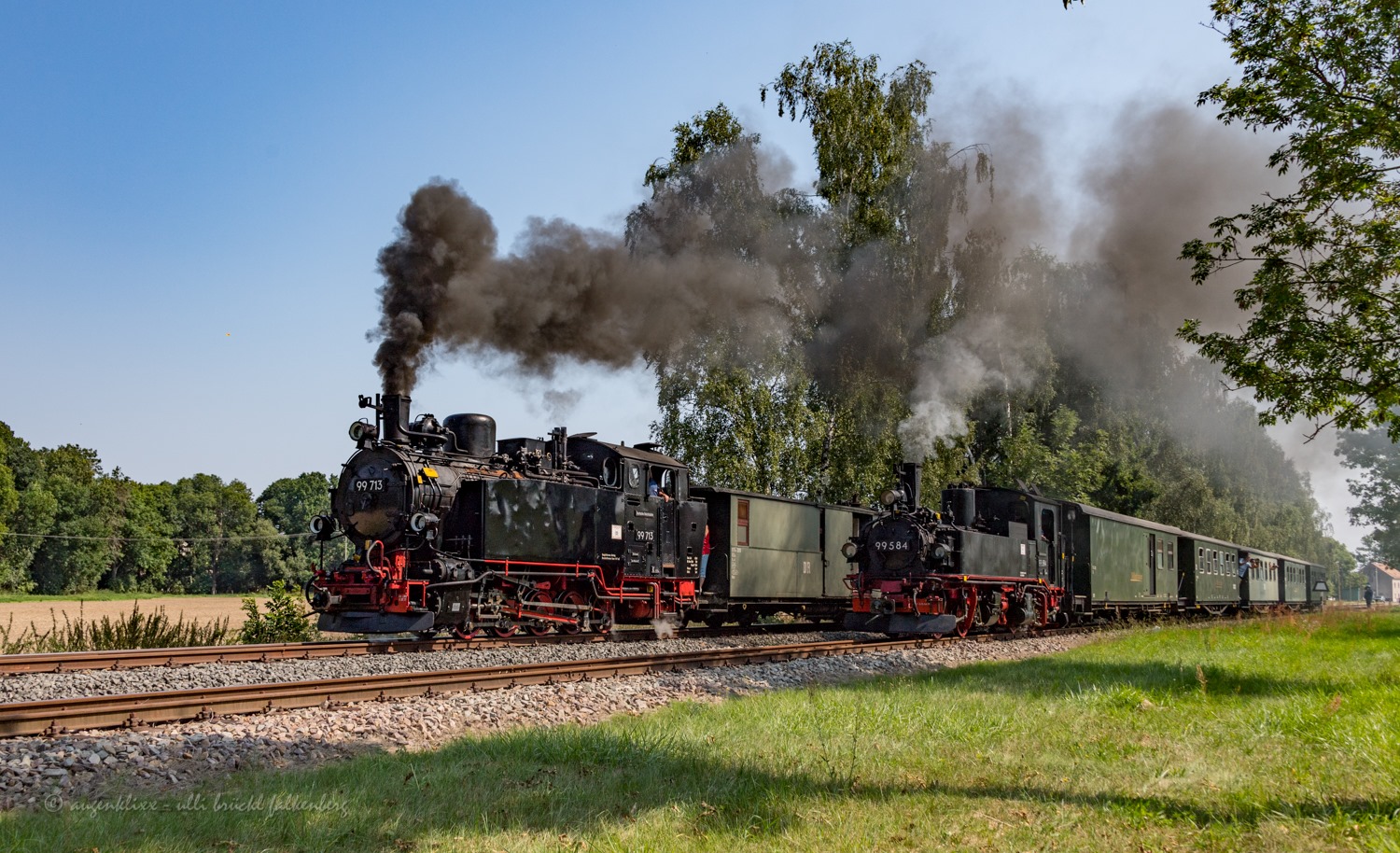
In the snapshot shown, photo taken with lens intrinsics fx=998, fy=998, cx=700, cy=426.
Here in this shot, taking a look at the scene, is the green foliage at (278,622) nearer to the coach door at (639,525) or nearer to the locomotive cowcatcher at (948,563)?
the coach door at (639,525)

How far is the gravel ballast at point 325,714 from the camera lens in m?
6.31

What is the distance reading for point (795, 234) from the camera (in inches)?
1069

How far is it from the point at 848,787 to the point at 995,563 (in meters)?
11.6

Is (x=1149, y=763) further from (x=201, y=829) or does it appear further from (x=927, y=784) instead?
(x=201, y=829)

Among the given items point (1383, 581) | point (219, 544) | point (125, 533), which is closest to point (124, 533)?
point (125, 533)

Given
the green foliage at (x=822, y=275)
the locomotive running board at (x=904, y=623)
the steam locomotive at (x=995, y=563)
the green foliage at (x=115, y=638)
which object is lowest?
the green foliage at (x=115, y=638)

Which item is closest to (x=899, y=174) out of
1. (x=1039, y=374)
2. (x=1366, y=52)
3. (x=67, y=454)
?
(x=1039, y=374)

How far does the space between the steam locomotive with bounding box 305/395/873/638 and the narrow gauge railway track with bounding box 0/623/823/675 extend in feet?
1.10

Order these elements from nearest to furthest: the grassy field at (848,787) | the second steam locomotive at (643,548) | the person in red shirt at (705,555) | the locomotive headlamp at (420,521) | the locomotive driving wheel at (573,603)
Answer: the grassy field at (848,787)
the locomotive headlamp at (420,521)
the second steam locomotive at (643,548)
the locomotive driving wheel at (573,603)
the person in red shirt at (705,555)

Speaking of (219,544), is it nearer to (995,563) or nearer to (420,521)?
(420,521)

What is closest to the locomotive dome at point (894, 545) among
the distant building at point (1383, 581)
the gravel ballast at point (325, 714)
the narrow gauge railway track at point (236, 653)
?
the gravel ballast at point (325, 714)

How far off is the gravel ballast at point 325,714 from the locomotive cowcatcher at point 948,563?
1304mm

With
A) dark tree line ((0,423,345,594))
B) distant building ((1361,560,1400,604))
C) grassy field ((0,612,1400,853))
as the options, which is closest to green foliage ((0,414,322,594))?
dark tree line ((0,423,345,594))

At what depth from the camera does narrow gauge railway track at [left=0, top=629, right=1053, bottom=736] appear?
744 centimetres
